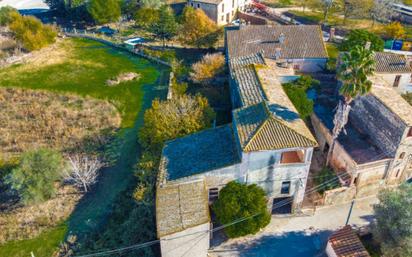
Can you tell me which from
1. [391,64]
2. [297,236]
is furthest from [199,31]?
[297,236]

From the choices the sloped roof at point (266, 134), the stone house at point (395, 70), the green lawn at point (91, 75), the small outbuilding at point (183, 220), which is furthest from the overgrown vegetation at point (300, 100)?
the green lawn at point (91, 75)

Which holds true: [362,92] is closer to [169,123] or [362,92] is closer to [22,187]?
[169,123]

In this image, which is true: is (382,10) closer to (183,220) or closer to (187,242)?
(183,220)

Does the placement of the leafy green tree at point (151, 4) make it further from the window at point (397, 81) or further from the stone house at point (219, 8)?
the window at point (397, 81)

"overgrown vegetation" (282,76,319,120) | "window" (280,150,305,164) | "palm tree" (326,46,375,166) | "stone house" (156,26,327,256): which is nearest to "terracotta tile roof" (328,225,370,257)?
"stone house" (156,26,327,256)

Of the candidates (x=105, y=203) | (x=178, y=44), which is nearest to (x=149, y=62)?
(x=178, y=44)

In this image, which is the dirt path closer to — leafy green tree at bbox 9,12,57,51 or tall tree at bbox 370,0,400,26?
leafy green tree at bbox 9,12,57,51
